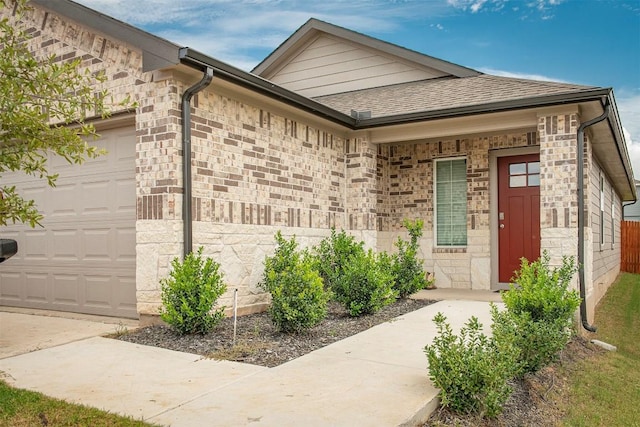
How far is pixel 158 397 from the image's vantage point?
4.25m

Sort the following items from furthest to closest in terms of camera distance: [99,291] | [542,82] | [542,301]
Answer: [542,82] → [99,291] → [542,301]

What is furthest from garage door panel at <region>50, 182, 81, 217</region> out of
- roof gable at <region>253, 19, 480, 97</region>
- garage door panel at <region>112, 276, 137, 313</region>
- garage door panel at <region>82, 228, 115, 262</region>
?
roof gable at <region>253, 19, 480, 97</region>

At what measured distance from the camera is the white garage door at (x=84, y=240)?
743 cm

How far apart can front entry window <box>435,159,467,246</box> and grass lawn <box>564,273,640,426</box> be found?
2851 mm

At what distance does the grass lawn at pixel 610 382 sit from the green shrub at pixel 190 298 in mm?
3642

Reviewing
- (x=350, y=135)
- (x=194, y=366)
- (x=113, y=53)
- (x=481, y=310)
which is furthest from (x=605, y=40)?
(x=194, y=366)

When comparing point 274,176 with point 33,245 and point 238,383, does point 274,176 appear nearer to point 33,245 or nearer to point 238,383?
point 33,245

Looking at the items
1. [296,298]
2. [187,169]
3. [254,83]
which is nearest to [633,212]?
[254,83]

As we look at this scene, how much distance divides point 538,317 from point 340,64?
8.91m

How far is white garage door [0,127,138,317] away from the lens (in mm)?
7426

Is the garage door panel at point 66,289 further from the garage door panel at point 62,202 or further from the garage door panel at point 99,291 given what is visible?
the garage door panel at point 62,202

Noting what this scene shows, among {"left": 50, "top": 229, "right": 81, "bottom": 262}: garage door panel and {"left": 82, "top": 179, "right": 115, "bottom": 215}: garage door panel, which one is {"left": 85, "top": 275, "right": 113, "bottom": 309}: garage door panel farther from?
{"left": 82, "top": 179, "right": 115, "bottom": 215}: garage door panel

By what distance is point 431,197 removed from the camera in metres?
11.1

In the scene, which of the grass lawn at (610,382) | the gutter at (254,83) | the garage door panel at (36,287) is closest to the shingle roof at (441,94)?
the gutter at (254,83)
